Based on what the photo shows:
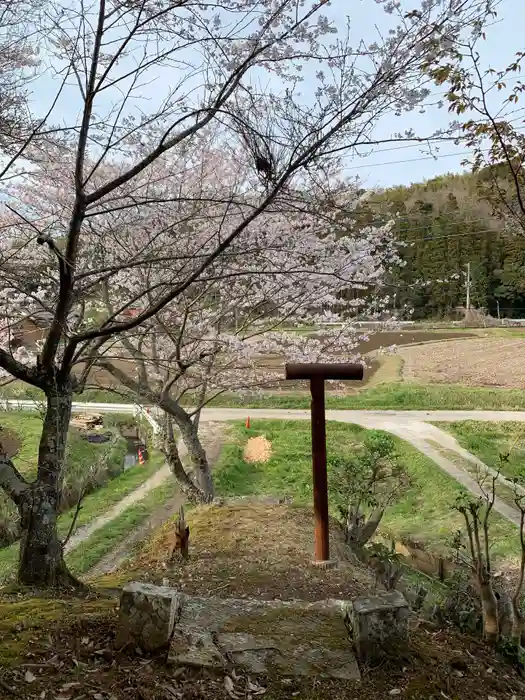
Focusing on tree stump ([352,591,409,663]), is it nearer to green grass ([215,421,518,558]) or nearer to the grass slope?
the grass slope

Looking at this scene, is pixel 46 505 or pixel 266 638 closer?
pixel 266 638

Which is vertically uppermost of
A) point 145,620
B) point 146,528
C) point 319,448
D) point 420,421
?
point 319,448

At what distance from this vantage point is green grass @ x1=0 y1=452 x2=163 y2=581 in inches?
340

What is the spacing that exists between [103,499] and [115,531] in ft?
6.04

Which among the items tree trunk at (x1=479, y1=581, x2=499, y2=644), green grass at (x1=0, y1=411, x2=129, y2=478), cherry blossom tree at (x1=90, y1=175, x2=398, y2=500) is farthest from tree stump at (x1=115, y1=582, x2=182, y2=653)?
green grass at (x1=0, y1=411, x2=129, y2=478)

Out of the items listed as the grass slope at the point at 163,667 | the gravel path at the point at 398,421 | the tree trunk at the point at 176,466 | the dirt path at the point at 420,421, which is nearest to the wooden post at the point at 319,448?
the grass slope at the point at 163,667

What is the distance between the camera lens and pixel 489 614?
3.25 m

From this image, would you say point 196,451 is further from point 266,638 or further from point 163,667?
point 163,667

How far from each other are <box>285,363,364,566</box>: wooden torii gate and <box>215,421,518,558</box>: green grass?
3346mm

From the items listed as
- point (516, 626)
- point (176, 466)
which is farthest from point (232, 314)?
point (516, 626)

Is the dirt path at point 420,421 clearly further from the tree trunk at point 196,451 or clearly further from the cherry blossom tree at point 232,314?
the tree trunk at point 196,451

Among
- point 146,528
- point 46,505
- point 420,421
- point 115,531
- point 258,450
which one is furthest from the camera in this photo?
point 420,421

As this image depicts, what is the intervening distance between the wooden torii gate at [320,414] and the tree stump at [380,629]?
203cm

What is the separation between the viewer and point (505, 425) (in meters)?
14.7
